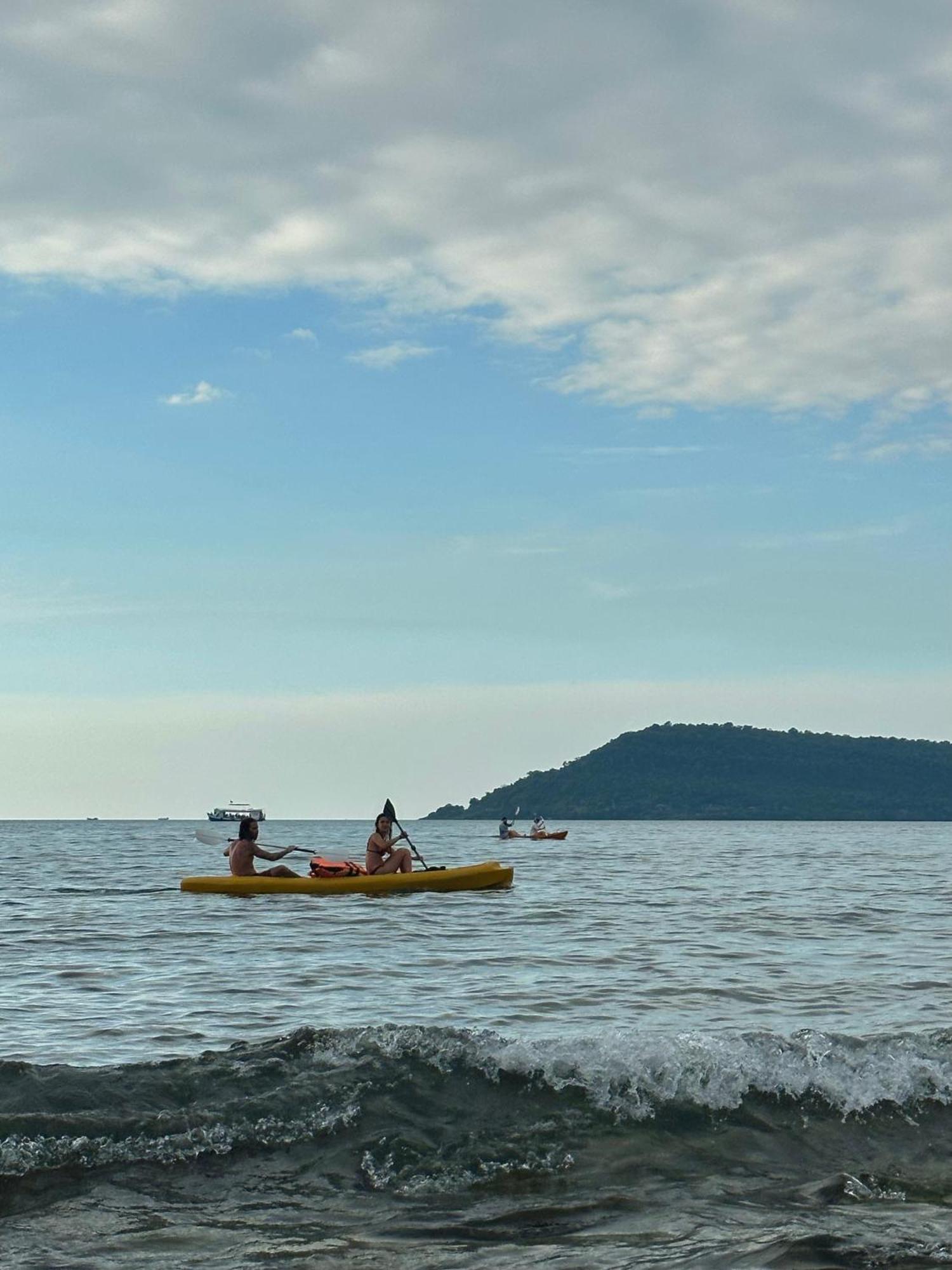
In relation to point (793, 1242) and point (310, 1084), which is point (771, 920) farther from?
point (793, 1242)

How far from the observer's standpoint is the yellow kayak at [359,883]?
76.3 feet

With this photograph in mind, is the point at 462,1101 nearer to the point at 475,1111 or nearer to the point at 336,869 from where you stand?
the point at 475,1111

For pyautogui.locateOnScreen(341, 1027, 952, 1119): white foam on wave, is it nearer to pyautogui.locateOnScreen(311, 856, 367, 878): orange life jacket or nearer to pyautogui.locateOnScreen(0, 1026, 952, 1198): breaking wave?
pyautogui.locateOnScreen(0, 1026, 952, 1198): breaking wave

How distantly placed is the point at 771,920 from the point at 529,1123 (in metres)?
13.5

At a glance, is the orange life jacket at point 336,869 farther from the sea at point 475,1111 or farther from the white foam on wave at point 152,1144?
the white foam on wave at point 152,1144

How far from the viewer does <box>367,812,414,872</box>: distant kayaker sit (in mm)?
24234

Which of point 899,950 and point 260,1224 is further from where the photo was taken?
point 899,950

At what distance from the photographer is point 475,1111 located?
23.8 feet

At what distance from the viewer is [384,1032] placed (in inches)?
325

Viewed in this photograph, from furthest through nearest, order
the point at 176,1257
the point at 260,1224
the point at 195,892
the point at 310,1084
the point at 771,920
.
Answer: the point at 195,892, the point at 771,920, the point at 310,1084, the point at 260,1224, the point at 176,1257

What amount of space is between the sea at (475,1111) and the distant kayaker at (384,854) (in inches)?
378

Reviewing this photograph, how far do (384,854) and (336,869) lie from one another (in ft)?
3.42

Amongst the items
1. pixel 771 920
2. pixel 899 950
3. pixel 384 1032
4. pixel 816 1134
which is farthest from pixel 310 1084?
pixel 771 920

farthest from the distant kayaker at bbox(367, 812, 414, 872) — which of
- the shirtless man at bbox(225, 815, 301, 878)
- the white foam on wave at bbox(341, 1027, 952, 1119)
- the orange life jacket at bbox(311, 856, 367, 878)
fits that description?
the white foam on wave at bbox(341, 1027, 952, 1119)
